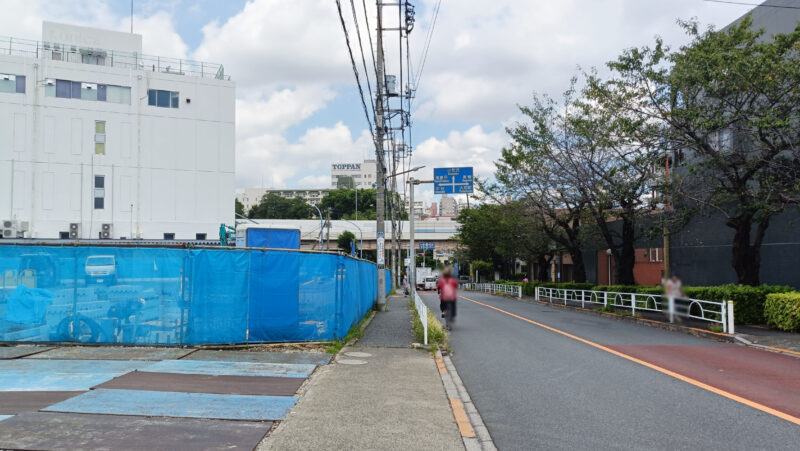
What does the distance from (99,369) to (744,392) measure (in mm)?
9617

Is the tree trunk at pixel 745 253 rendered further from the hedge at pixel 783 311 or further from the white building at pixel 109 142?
the white building at pixel 109 142

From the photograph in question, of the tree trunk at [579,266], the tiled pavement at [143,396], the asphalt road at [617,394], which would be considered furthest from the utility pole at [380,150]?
the tree trunk at [579,266]

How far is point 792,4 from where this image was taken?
21141 millimetres

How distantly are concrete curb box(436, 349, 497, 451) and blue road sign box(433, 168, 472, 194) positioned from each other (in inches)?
618

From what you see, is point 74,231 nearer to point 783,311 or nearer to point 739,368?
point 783,311

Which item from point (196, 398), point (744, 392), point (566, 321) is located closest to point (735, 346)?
point (744, 392)

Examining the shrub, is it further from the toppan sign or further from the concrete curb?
the toppan sign

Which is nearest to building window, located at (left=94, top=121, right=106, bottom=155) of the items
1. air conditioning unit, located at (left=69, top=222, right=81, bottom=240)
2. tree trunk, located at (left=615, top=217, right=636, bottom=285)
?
air conditioning unit, located at (left=69, top=222, right=81, bottom=240)

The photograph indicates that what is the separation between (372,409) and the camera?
23.3 feet

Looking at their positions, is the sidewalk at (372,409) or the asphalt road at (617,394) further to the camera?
the asphalt road at (617,394)

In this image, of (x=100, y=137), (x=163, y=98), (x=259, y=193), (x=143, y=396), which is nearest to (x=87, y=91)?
(x=100, y=137)

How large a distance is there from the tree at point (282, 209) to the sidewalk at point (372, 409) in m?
98.9

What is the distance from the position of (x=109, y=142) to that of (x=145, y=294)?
4105 centimetres

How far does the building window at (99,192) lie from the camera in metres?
45.9
